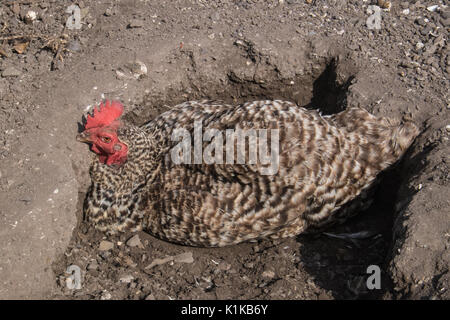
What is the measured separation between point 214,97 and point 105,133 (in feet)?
4.92

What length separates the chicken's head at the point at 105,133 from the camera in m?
4.23

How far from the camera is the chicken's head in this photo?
4.23 meters

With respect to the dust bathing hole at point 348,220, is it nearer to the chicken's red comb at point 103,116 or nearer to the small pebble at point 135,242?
the chicken's red comb at point 103,116

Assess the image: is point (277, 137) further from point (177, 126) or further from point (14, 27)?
point (14, 27)

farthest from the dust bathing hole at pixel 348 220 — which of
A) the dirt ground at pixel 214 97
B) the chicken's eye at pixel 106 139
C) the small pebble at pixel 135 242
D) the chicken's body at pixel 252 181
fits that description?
the small pebble at pixel 135 242

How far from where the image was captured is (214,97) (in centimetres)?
536

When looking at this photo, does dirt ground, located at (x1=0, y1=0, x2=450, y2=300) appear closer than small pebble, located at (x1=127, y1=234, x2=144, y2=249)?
Yes

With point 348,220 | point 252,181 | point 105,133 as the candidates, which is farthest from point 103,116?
point 348,220

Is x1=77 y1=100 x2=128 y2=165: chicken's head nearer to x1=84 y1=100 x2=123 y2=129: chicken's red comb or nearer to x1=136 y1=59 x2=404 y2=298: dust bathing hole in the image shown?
x1=84 y1=100 x2=123 y2=129: chicken's red comb

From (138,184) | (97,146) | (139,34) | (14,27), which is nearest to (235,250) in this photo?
(138,184)

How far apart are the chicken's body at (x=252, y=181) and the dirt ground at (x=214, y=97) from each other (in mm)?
174

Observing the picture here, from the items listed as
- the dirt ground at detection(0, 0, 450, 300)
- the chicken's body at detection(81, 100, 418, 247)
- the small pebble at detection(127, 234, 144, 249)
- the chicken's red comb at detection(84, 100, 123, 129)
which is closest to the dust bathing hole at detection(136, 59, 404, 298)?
the dirt ground at detection(0, 0, 450, 300)

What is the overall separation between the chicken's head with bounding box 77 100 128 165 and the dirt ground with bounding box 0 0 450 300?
0.84 ft

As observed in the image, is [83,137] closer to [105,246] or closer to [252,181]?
[105,246]
